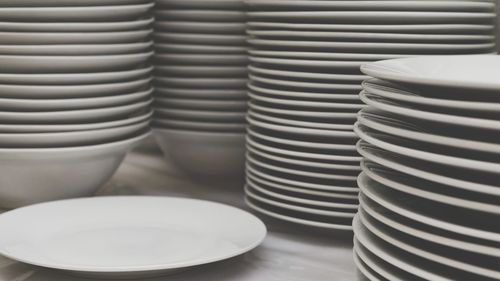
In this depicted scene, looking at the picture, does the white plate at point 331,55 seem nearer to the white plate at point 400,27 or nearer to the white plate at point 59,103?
the white plate at point 400,27

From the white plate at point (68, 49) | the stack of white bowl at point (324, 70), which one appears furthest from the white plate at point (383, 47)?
the white plate at point (68, 49)

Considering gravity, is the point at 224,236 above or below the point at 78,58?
below

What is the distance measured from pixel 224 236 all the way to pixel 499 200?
386 millimetres

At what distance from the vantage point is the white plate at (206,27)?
97 cm

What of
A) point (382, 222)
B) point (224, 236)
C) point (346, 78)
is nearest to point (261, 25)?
point (346, 78)

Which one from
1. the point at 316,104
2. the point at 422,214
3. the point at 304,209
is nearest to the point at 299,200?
the point at 304,209

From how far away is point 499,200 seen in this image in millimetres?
457

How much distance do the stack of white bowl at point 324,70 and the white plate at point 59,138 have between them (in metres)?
0.19

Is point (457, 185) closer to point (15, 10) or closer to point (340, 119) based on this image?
point (340, 119)

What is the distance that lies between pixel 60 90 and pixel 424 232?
20.7 inches

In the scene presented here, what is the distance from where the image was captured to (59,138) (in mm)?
857

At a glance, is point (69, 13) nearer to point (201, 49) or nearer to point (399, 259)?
point (201, 49)

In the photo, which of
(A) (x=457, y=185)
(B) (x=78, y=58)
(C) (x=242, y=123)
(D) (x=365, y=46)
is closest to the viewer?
(A) (x=457, y=185)

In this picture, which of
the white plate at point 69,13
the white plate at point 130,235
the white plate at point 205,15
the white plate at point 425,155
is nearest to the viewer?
the white plate at point 425,155
